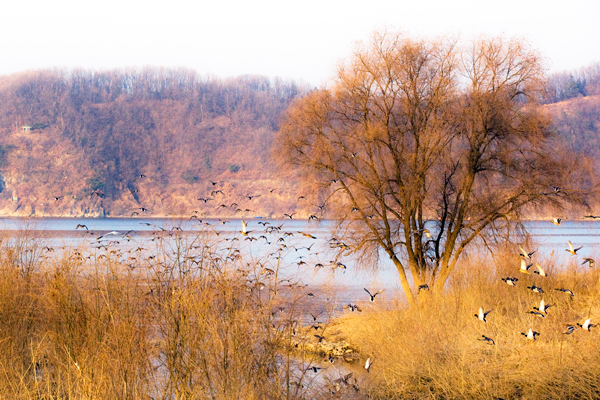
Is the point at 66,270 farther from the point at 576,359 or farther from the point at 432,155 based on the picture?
the point at 432,155

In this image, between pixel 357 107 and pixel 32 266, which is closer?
pixel 32 266

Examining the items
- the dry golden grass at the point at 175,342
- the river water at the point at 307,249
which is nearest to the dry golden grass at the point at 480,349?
the river water at the point at 307,249

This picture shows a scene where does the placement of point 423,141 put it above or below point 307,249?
above

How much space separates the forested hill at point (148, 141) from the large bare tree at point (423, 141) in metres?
70.0

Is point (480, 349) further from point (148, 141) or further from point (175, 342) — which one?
point (148, 141)

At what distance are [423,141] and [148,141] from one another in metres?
111

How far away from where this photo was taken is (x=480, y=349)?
1251 centimetres

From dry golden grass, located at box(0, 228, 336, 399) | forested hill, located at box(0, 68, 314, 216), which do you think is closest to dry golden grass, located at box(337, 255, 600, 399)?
dry golden grass, located at box(0, 228, 336, 399)

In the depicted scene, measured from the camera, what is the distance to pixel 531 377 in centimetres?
1062

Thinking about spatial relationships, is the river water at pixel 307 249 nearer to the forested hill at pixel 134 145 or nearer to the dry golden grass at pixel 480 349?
the dry golden grass at pixel 480 349

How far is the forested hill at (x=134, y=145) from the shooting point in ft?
335

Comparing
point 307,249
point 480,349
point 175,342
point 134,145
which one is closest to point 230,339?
point 175,342

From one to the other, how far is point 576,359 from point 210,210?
97.2m

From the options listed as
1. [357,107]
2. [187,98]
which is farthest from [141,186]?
[357,107]
